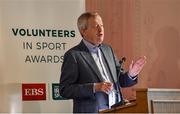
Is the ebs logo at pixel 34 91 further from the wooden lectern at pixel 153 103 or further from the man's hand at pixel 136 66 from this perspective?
the wooden lectern at pixel 153 103

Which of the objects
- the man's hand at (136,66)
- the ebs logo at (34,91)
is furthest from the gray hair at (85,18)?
the ebs logo at (34,91)

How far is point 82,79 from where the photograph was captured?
2.51m

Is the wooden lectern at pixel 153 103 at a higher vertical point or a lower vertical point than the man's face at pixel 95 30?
lower

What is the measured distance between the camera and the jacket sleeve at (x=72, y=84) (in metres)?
2.37

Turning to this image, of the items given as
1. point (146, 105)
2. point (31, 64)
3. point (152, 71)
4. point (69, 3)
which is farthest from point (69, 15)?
point (146, 105)

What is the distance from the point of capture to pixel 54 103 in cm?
320

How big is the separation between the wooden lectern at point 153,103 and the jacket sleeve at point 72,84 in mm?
325

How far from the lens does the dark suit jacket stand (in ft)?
7.91

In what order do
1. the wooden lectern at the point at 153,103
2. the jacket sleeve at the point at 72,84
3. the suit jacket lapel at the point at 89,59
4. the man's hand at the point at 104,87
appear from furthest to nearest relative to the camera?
the suit jacket lapel at the point at 89,59 → the jacket sleeve at the point at 72,84 → the man's hand at the point at 104,87 → the wooden lectern at the point at 153,103

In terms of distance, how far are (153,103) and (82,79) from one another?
64 centimetres

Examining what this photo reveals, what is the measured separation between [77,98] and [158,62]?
1.55 metres

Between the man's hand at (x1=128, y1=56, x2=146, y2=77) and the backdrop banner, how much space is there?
0.87 metres

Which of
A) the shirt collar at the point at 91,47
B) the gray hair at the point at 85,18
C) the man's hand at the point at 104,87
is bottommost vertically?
the man's hand at the point at 104,87

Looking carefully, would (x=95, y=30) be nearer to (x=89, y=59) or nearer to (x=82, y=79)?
(x=89, y=59)
